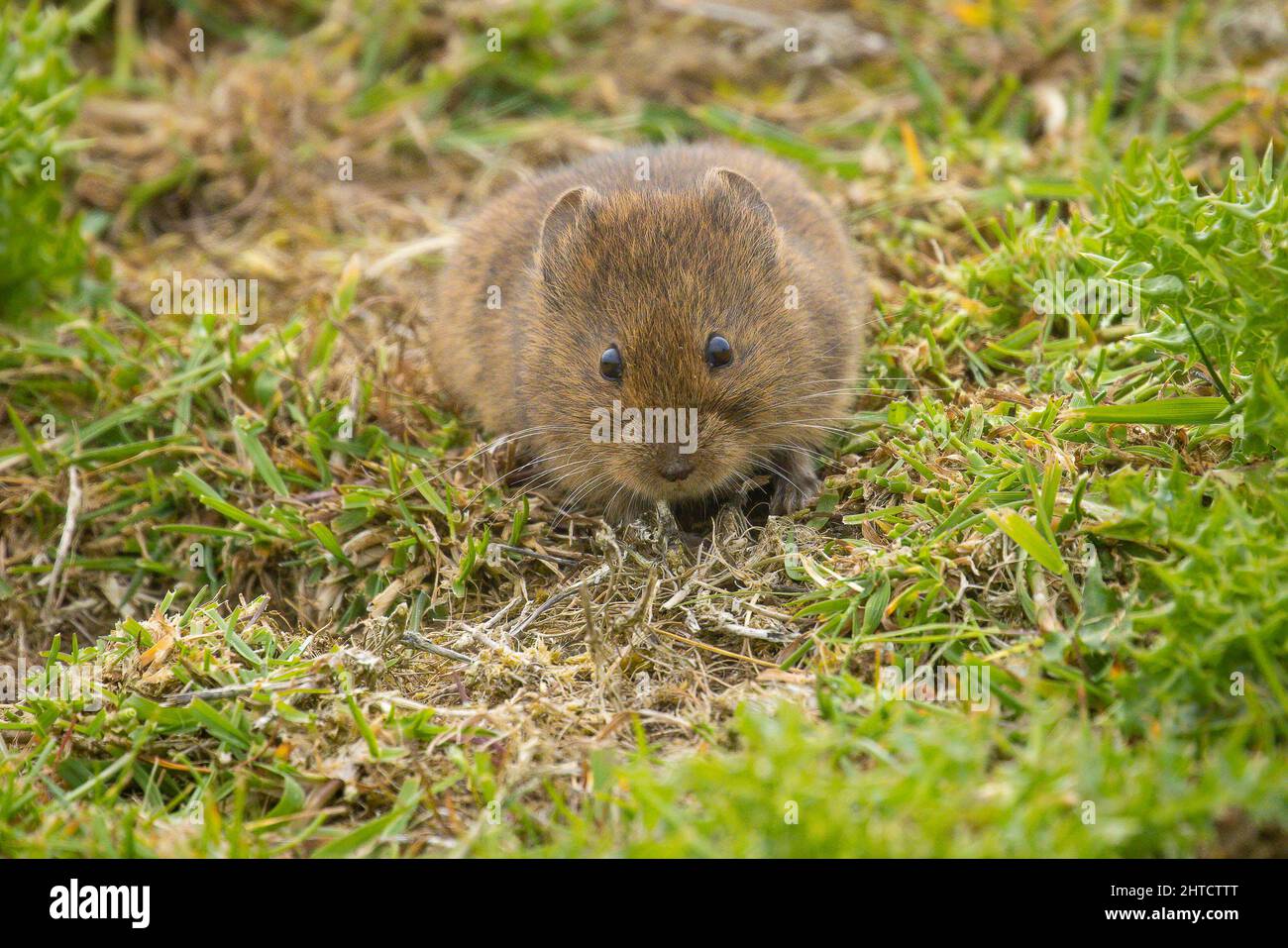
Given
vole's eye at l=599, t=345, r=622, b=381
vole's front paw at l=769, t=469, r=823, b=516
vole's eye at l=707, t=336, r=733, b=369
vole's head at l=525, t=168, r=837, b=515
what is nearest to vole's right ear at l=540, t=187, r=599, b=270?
vole's head at l=525, t=168, r=837, b=515

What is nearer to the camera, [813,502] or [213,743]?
[213,743]

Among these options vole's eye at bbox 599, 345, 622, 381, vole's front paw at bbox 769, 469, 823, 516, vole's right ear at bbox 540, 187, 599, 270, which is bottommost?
vole's front paw at bbox 769, 469, 823, 516

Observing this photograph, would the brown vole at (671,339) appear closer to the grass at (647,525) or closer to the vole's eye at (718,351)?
the vole's eye at (718,351)

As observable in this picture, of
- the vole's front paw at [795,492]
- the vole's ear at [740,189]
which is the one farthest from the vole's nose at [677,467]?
the vole's ear at [740,189]

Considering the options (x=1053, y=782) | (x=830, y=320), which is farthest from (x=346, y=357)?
(x=1053, y=782)

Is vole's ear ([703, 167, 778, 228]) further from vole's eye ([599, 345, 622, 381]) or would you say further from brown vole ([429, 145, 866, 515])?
vole's eye ([599, 345, 622, 381])

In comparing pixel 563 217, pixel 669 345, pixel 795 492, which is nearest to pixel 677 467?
pixel 669 345

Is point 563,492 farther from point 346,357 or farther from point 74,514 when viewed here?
point 74,514
